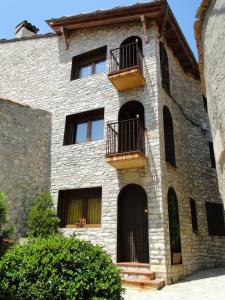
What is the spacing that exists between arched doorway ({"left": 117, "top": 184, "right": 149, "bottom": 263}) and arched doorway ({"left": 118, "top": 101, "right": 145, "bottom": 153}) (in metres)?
1.42

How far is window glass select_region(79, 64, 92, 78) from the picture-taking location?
11.9 metres

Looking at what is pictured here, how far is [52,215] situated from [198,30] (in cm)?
737

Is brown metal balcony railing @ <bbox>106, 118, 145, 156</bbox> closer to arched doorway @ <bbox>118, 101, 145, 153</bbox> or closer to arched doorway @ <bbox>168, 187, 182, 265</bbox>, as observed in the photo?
arched doorway @ <bbox>118, 101, 145, 153</bbox>

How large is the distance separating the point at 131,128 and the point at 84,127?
7.24 feet

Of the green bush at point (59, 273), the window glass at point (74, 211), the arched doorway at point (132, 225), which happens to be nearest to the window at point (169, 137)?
the arched doorway at point (132, 225)

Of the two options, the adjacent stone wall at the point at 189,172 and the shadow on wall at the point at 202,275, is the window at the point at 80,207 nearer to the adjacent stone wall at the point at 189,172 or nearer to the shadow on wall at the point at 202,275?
the adjacent stone wall at the point at 189,172

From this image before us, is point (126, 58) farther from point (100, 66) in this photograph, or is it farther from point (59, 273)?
point (59, 273)

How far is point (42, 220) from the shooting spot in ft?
29.5

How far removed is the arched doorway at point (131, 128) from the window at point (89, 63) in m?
2.33

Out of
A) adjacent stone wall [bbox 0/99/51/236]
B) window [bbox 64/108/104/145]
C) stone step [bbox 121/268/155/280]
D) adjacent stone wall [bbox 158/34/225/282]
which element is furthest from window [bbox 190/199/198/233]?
adjacent stone wall [bbox 0/99/51/236]

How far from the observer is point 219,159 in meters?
3.35

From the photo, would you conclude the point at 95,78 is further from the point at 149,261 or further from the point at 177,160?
the point at 149,261

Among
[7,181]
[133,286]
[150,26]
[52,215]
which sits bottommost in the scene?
[133,286]

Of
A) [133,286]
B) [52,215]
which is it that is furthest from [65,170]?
[133,286]
